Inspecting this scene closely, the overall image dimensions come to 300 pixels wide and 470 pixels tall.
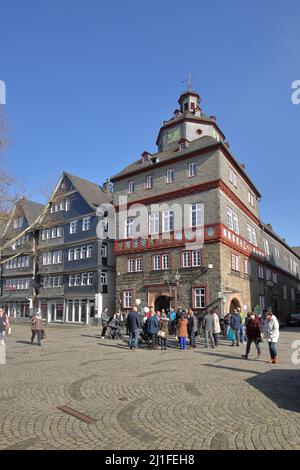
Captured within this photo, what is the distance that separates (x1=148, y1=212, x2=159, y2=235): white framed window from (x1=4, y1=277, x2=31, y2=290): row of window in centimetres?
2185

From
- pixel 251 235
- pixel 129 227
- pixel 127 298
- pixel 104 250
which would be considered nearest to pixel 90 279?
pixel 104 250

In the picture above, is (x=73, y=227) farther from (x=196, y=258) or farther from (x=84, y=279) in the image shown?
(x=196, y=258)

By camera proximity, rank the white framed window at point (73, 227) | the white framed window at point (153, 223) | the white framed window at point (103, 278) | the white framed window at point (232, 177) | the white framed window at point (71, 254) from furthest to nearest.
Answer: the white framed window at point (73, 227) < the white framed window at point (71, 254) < the white framed window at point (103, 278) < the white framed window at point (153, 223) < the white framed window at point (232, 177)

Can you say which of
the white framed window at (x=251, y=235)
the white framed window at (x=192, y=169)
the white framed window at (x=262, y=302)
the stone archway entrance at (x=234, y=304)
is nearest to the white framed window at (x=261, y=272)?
the white framed window at (x=262, y=302)

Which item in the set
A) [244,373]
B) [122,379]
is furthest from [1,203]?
[244,373]

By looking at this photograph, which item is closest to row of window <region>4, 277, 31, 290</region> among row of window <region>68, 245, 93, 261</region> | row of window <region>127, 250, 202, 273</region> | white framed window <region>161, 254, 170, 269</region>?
row of window <region>68, 245, 93, 261</region>

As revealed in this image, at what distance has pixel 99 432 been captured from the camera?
18.4 ft

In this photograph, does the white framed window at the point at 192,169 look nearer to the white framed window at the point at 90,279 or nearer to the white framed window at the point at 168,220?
the white framed window at the point at 168,220

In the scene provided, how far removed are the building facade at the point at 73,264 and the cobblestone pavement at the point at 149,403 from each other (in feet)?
76.2

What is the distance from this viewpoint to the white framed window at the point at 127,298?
30.5m

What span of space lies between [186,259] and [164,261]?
213 centimetres

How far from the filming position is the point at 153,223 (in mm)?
30109
